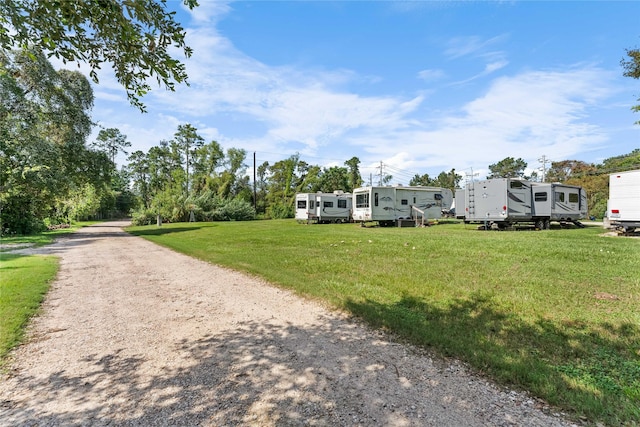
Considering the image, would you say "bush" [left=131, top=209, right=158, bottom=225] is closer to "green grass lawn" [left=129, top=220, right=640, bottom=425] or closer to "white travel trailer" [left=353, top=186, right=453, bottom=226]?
"white travel trailer" [left=353, top=186, right=453, bottom=226]

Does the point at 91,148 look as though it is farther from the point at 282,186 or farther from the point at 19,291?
the point at 282,186

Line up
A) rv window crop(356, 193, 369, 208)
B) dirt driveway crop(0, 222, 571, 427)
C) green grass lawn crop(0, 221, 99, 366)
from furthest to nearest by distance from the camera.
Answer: rv window crop(356, 193, 369, 208)
green grass lawn crop(0, 221, 99, 366)
dirt driveway crop(0, 222, 571, 427)

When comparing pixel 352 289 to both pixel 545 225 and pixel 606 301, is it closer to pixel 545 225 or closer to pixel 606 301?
pixel 606 301

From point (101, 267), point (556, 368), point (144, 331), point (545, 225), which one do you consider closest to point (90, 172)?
point (101, 267)

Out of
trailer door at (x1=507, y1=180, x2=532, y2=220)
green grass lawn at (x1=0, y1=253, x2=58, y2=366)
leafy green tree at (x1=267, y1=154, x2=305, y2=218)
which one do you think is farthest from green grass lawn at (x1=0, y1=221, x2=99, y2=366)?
leafy green tree at (x1=267, y1=154, x2=305, y2=218)

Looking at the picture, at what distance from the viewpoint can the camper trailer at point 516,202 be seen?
53.7 ft

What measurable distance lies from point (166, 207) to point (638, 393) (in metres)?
36.4

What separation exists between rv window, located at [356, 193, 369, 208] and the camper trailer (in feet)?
20.7

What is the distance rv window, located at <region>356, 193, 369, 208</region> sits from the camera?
72.0 ft

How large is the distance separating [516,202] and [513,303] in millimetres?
13838

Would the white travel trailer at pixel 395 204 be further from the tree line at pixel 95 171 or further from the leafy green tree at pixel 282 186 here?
the leafy green tree at pixel 282 186

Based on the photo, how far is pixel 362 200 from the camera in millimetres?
22422

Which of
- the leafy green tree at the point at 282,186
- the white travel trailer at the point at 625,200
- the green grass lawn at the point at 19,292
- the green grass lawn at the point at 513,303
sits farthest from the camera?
the leafy green tree at the point at 282,186

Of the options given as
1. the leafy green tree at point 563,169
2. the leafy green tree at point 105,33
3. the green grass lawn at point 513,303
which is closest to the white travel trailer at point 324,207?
the green grass lawn at point 513,303
